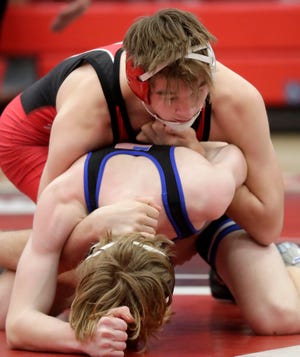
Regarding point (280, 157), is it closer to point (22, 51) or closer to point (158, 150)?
point (22, 51)

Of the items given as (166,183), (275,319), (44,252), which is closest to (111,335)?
(44,252)

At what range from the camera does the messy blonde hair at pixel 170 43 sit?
287cm

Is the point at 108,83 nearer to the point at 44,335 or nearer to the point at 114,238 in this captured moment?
the point at 114,238

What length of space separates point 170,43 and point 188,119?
24cm

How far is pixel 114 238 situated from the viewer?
2.80 meters

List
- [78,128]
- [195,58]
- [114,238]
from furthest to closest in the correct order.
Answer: [78,128] < [195,58] < [114,238]

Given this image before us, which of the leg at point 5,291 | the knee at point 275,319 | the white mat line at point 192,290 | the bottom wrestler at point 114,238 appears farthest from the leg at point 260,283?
the leg at point 5,291

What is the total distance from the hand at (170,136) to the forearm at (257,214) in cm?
21

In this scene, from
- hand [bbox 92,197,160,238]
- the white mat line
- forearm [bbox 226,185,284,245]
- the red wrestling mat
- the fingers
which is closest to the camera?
the fingers

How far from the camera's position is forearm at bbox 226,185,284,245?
3221mm

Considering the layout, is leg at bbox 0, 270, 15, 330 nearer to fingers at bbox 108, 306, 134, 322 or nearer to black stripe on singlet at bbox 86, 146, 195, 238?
black stripe on singlet at bbox 86, 146, 195, 238

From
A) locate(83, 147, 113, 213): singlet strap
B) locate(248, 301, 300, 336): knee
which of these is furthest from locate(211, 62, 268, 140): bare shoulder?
locate(248, 301, 300, 336): knee

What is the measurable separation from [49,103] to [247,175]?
0.83 meters

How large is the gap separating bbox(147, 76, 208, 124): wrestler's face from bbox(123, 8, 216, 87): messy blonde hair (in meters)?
0.02
